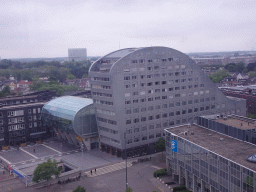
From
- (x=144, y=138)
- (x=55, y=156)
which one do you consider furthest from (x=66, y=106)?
(x=144, y=138)

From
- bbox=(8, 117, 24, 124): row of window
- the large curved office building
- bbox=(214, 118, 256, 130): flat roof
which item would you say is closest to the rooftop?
bbox=(214, 118, 256, 130): flat roof

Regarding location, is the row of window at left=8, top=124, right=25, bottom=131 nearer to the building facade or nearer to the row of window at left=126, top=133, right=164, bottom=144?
the row of window at left=126, top=133, right=164, bottom=144

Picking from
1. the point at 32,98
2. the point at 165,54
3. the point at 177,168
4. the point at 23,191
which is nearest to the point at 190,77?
the point at 165,54

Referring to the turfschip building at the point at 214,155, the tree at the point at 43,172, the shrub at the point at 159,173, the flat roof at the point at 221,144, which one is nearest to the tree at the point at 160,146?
the flat roof at the point at 221,144

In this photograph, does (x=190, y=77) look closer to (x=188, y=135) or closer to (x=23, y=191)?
(x=188, y=135)

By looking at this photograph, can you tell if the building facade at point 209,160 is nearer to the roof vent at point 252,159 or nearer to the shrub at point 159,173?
the roof vent at point 252,159
